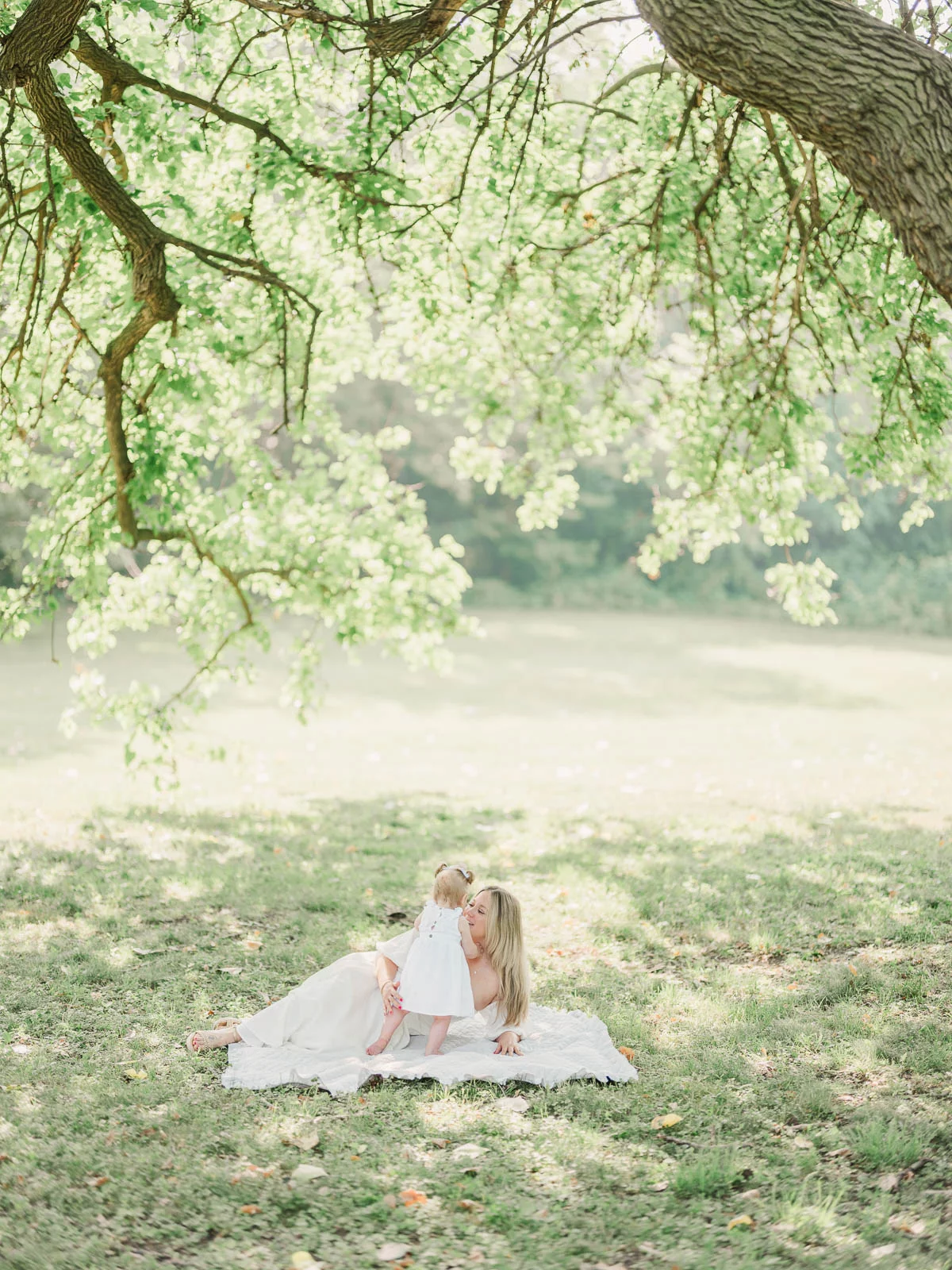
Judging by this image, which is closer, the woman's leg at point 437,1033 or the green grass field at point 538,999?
the green grass field at point 538,999

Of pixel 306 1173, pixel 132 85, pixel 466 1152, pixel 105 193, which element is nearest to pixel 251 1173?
pixel 306 1173

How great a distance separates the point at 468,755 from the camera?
14.5m

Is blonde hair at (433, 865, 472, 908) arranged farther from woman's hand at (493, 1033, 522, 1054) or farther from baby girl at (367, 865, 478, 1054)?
woman's hand at (493, 1033, 522, 1054)

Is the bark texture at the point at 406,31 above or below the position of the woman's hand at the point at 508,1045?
above

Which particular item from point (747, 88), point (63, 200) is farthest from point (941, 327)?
point (63, 200)

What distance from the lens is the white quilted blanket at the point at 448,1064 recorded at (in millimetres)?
4539

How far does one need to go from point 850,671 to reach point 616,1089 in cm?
1942

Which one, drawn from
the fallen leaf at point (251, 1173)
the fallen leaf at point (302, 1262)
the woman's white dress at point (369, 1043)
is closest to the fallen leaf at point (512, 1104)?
the woman's white dress at point (369, 1043)

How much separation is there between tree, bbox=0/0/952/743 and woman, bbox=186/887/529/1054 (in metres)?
3.27

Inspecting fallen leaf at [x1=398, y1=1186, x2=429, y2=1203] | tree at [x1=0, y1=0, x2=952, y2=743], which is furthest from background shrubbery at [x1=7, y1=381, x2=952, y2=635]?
fallen leaf at [x1=398, y1=1186, x2=429, y2=1203]

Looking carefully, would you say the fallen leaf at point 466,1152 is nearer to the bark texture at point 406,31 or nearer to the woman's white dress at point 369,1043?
the woman's white dress at point 369,1043

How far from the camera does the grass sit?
3422mm

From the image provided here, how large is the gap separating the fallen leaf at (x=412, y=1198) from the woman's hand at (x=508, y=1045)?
3.95 ft

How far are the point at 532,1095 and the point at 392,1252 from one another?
1219 millimetres
